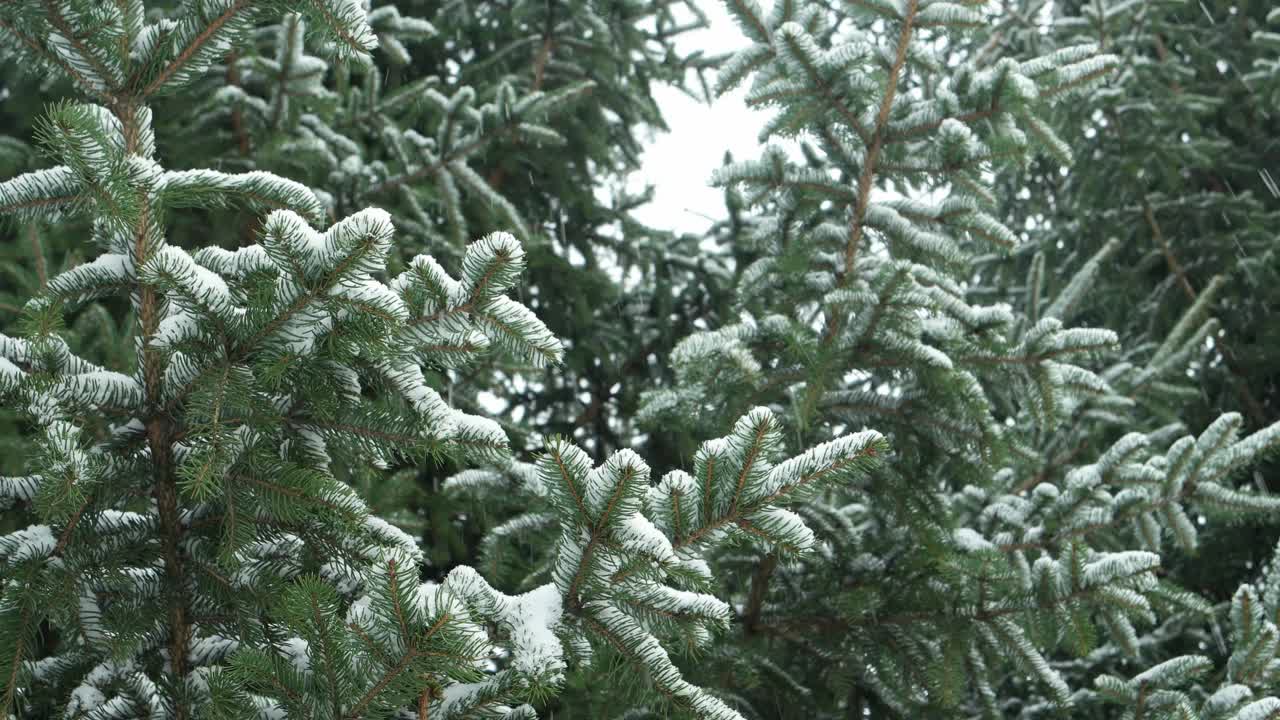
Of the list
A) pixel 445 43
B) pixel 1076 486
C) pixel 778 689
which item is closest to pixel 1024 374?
pixel 1076 486

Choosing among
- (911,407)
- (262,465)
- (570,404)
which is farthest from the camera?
(570,404)

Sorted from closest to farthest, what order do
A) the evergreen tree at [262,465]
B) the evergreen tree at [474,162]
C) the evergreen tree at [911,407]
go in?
the evergreen tree at [262,465]
the evergreen tree at [911,407]
the evergreen tree at [474,162]

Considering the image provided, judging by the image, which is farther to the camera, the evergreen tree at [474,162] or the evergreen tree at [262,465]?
the evergreen tree at [474,162]

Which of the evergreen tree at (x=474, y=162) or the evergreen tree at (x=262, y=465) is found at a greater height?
the evergreen tree at (x=474, y=162)

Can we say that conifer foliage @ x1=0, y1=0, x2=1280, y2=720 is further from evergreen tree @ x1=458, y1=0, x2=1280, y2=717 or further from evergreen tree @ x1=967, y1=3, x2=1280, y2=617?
evergreen tree @ x1=967, y1=3, x2=1280, y2=617

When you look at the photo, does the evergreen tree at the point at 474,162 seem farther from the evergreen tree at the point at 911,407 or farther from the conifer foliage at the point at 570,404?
the evergreen tree at the point at 911,407

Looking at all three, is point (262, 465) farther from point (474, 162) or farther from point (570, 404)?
point (570, 404)

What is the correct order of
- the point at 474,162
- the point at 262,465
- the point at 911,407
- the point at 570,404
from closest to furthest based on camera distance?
1. the point at 262,465
2. the point at 911,407
3. the point at 474,162
4. the point at 570,404

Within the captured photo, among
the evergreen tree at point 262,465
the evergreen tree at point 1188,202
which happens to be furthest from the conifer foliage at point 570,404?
the evergreen tree at point 1188,202

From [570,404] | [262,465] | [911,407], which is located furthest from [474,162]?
[262,465]

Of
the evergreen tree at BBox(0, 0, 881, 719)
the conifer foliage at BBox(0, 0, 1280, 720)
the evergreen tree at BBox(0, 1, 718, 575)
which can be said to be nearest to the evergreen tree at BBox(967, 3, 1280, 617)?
the conifer foliage at BBox(0, 0, 1280, 720)

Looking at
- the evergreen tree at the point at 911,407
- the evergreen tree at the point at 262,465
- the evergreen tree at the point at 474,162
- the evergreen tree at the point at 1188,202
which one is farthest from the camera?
the evergreen tree at the point at 1188,202

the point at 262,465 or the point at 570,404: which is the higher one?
the point at 570,404

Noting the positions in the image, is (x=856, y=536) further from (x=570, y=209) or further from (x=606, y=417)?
(x=570, y=209)
